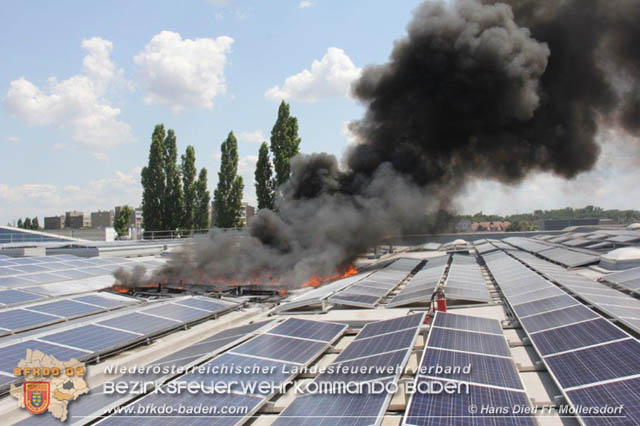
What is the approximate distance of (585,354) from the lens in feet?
19.5

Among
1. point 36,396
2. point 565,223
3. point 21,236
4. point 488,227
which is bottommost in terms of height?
point 36,396

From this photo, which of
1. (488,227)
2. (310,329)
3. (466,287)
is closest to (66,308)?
(310,329)

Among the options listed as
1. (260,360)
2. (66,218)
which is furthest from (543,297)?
(66,218)

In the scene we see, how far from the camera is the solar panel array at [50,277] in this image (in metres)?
13.2

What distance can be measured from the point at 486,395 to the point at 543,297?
611 centimetres

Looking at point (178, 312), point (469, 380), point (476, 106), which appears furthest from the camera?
point (476, 106)

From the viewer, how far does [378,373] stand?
18.4 feet

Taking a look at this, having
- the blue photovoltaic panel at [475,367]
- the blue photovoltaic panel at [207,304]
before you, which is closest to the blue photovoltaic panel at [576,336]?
the blue photovoltaic panel at [475,367]

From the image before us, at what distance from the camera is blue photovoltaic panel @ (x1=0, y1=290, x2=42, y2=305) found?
12.0 m

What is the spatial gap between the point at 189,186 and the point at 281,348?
35.8 metres

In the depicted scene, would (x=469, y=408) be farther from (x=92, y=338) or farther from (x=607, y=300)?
(x=607, y=300)

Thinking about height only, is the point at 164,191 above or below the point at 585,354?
above

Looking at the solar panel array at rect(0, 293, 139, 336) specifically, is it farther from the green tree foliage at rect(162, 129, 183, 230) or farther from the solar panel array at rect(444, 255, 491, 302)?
the green tree foliage at rect(162, 129, 183, 230)

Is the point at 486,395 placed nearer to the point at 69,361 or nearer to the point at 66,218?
the point at 69,361
